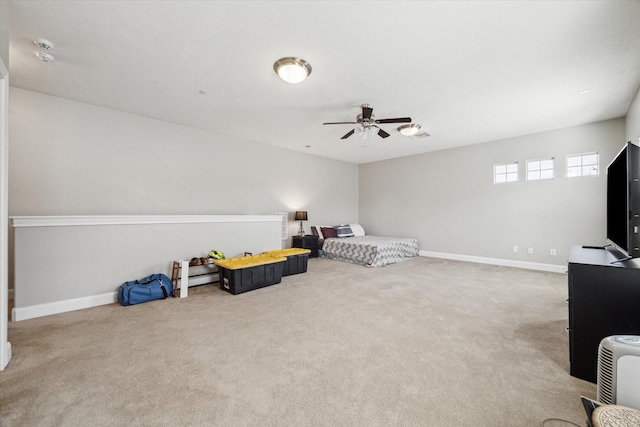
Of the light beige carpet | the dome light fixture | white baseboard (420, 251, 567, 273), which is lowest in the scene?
the light beige carpet

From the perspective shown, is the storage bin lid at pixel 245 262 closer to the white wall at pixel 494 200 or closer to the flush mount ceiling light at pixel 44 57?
the flush mount ceiling light at pixel 44 57

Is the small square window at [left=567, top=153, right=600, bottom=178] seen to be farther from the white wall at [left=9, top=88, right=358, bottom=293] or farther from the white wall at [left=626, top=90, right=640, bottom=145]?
the white wall at [left=9, top=88, right=358, bottom=293]

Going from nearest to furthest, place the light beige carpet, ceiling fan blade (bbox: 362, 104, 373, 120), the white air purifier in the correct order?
the white air purifier → the light beige carpet → ceiling fan blade (bbox: 362, 104, 373, 120)

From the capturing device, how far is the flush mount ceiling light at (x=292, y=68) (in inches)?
102

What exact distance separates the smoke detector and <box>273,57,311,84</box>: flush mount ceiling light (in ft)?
6.78

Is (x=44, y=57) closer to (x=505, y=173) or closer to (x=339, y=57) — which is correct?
(x=339, y=57)

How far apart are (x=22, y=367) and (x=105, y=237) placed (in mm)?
1705

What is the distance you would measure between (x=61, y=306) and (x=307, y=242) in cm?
426

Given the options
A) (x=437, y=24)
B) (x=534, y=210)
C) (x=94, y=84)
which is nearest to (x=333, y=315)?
(x=437, y=24)

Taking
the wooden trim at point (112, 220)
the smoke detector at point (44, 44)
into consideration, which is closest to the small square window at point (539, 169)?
the wooden trim at point (112, 220)

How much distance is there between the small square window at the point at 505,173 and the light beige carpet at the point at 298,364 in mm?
2948

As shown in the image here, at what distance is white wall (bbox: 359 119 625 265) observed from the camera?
452cm

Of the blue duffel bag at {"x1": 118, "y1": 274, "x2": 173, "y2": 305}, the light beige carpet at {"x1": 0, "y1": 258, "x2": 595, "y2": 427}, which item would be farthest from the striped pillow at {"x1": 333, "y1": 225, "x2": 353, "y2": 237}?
the blue duffel bag at {"x1": 118, "y1": 274, "x2": 173, "y2": 305}

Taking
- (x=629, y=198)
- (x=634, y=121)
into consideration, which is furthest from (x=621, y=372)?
(x=634, y=121)
